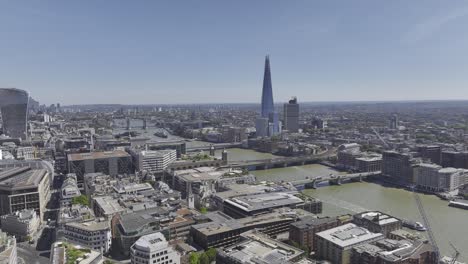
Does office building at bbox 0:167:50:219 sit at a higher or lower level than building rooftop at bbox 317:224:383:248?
higher

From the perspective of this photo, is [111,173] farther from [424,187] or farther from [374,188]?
[424,187]

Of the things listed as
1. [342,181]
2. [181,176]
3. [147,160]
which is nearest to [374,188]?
[342,181]

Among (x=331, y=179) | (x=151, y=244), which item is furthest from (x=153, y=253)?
(x=331, y=179)

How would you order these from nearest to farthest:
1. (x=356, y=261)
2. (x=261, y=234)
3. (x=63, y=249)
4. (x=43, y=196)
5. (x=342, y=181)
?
(x=63, y=249), (x=356, y=261), (x=261, y=234), (x=43, y=196), (x=342, y=181)

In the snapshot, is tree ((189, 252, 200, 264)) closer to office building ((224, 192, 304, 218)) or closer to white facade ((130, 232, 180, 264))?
white facade ((130, 232, 180, 264))

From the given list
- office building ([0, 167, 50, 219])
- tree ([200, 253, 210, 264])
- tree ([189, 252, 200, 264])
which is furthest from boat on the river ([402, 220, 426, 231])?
office building ([0, 167, 50, 219])

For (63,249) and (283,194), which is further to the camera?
(283,194)

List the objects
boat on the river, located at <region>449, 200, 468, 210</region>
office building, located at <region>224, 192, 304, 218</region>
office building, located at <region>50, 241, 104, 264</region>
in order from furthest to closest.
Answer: boat on the river, located at <region>449, 200, 468, 210</region>, office building, located at <region>224, 192, 304, 218</region>, office building, located at <region>50, 241, 104, 264</region>
